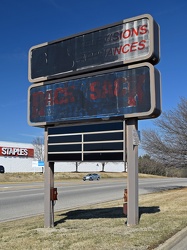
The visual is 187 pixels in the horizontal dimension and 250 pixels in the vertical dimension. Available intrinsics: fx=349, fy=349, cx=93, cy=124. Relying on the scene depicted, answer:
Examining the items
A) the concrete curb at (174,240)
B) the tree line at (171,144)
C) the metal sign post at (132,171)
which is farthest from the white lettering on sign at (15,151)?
the concrete curb at (174,240)

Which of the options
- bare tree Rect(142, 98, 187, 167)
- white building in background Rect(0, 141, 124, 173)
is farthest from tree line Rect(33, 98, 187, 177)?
white building in background Rect(0, 141, 124, 173)

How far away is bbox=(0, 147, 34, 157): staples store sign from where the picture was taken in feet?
197

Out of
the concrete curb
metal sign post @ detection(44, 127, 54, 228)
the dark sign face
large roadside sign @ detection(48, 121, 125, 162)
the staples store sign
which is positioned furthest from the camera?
the staples store sign

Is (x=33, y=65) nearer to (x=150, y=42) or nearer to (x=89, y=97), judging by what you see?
(x=89, y=97)

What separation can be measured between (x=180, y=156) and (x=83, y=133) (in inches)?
630

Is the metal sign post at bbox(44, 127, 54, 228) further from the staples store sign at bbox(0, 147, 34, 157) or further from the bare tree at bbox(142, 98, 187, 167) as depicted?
the staples store sign at bbox(0, 147, 34, 157)

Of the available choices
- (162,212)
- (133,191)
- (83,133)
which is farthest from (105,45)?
(162,212)

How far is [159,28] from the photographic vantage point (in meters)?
8.29

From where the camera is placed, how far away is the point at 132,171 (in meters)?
8.01

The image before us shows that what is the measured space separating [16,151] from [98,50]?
55516 mm

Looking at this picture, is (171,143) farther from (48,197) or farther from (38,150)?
(38,150)

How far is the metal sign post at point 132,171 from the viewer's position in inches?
315

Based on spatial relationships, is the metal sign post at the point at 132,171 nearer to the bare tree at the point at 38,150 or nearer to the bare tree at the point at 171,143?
the bare tree at the point at 171,143

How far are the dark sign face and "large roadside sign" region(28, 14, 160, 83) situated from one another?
28 centimetres
